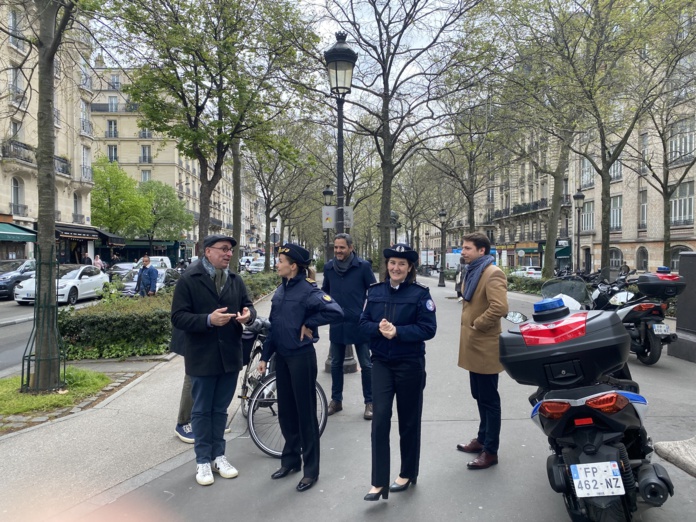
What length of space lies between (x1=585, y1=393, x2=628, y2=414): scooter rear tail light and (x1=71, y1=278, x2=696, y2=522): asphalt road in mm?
956

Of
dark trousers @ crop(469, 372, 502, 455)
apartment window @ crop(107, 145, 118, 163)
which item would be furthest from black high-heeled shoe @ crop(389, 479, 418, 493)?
apartment window @ crop(107, 145, 118, 163)

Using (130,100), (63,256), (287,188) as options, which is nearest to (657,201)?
(287,188)

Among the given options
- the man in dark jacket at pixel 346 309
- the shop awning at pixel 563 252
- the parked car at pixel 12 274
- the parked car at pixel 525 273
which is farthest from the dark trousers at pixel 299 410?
the shop awning at pixel 563 252

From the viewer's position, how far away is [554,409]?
9.39 ft

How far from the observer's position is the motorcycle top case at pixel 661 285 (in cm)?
665

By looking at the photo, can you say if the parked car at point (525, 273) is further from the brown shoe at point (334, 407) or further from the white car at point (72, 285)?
the brown shoe at point (334, 407)

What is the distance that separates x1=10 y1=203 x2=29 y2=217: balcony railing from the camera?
29.2 meters

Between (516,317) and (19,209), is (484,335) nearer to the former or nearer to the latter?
(516,317)

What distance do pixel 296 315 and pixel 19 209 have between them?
3231 centimetres

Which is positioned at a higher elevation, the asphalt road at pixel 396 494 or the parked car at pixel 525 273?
the parked car at pixel 525 273

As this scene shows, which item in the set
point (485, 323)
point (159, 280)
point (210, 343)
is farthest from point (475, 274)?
point (159, 280)

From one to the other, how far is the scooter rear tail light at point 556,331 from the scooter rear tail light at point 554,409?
34 centimetres

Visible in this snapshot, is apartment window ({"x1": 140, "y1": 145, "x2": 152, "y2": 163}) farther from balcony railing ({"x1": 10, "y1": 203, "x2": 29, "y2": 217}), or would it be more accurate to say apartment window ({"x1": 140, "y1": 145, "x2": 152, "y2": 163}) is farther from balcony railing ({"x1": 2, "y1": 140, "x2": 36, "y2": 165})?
balcony railing ({"x1": 10, "y1": 203, "x2": 29, "y2": 217})

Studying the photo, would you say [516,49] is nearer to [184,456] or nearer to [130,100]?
[130,100]
